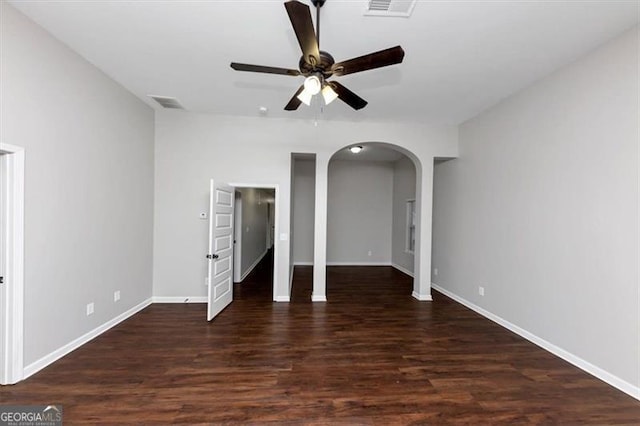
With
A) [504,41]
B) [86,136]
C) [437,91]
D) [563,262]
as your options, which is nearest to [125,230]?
[86,136]

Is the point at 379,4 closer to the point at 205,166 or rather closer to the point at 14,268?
the point at 205,166

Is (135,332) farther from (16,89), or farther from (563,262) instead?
(563,262)

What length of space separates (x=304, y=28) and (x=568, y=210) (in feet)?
10.4

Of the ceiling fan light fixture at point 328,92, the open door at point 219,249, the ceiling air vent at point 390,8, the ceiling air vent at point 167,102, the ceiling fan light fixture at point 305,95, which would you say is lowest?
the open door at point 219,249

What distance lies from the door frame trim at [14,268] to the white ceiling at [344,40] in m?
1.30

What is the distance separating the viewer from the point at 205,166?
14.4ft

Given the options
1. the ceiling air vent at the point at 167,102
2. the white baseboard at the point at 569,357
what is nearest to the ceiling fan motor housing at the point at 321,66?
the ceiling air vent at the point at 167,102

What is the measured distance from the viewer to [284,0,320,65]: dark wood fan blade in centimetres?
144

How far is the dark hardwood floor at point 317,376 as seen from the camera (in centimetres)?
203

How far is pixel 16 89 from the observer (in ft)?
7.23

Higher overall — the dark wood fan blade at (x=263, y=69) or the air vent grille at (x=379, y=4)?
the air vent grille at (x=379, y=4)

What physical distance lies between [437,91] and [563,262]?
2419 mm

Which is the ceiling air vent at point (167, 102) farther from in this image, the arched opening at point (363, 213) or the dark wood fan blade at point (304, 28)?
the arched opening at point (363, 213)

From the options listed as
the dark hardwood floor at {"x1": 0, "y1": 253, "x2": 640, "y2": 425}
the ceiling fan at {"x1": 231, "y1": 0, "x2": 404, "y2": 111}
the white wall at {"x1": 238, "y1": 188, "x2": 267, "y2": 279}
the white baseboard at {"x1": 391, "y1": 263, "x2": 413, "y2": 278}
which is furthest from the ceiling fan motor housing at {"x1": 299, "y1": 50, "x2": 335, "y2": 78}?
the white baseboard at {"x1": 391, "y1": 263, "x2": 413, "y2": 278}
